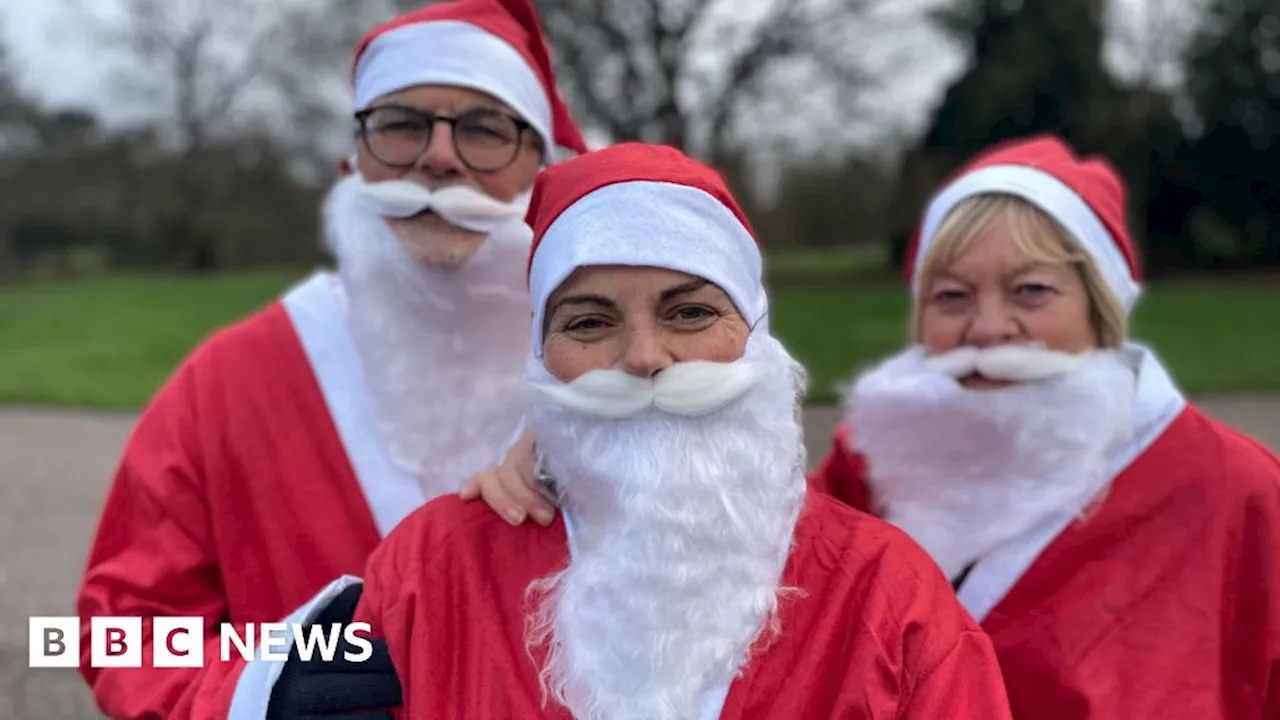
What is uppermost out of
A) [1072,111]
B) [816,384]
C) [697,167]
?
[1072,111]

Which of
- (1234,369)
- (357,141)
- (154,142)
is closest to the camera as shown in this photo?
(357,141)

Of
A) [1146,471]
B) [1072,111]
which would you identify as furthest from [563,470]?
[1072,111]

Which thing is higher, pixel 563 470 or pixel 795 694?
pixel 563 470

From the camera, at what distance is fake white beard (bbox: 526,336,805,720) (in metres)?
1.72

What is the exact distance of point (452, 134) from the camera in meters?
2.35

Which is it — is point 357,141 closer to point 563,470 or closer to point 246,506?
point 246,506

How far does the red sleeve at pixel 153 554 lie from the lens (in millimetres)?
2121

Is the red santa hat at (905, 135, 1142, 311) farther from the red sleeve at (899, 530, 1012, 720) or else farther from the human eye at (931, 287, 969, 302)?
the red sleeve at (899, 530, 1012, 720)

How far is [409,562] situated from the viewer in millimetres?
1849

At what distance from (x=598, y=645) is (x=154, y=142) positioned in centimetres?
3521

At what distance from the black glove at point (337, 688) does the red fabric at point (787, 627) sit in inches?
1.4

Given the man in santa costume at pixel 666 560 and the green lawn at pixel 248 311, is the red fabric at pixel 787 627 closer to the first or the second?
the man in santa costume at pixel 666 560

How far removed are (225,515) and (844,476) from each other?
1.47m

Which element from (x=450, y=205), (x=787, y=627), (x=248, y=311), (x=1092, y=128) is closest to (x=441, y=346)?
(x=450, y=205)
